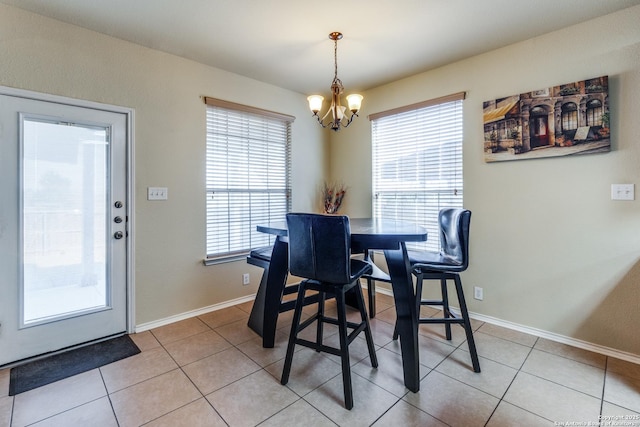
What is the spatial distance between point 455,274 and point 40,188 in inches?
119

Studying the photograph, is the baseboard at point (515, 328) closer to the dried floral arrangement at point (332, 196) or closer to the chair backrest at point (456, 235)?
the chair backrest at point (456, 235)

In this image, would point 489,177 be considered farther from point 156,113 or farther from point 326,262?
point 156,113

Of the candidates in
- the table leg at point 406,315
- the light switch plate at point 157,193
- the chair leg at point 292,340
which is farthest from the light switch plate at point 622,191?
the light switch plate at point 157,193

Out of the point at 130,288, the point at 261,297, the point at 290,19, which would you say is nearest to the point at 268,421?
the point at 261,297

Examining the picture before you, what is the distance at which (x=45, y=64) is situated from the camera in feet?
7.22

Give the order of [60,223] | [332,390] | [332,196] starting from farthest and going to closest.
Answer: [332,196] < [60,223] < [332,390]

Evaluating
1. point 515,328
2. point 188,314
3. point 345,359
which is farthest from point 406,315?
point 188,314

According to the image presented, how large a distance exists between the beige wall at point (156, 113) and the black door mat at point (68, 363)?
33 centimetres

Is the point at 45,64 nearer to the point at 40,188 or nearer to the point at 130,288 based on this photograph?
the point at 40,188

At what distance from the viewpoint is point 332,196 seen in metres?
3.99

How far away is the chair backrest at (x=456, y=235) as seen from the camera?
81.0 inches

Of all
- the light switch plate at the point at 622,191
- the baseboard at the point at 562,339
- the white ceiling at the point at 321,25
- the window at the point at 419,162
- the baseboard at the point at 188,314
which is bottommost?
the baseboard at the point at 562,339

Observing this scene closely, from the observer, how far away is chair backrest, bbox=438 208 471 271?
2057mm

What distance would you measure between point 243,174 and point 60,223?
1.62m
